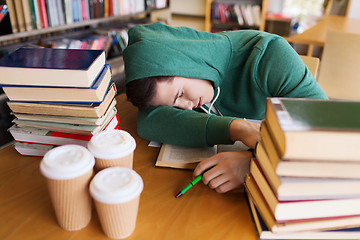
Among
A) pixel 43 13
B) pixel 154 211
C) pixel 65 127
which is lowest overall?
pixel 154 211

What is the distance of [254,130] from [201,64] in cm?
34

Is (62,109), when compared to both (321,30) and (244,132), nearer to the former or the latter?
(244,132)

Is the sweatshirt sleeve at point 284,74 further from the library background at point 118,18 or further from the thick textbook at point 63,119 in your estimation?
the library background at point 118,18

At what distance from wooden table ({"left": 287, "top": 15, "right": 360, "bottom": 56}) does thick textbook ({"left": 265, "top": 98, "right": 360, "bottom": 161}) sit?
194 cm

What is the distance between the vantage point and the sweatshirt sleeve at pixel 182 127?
2.72 feet

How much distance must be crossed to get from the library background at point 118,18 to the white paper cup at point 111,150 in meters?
0.46

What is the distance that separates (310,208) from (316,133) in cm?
17

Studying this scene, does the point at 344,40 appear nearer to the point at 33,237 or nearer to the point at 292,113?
the point at 292,113

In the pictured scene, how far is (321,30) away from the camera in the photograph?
2859 mm

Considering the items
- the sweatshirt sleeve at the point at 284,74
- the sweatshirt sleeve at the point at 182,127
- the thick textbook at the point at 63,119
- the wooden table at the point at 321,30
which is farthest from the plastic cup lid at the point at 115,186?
the wooden table at the point at 321,30

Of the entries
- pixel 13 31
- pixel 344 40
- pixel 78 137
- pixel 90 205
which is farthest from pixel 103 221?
pixel 344 40

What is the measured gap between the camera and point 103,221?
54 cm

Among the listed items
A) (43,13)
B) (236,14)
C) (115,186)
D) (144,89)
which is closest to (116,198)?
(115,186)

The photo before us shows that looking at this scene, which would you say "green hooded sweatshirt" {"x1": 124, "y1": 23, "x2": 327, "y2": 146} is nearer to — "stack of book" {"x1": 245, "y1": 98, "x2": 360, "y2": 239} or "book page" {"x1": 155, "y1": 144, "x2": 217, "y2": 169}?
"book page" {"x1": 155, "y1": 144, "x2": 217, "y2": 169}
